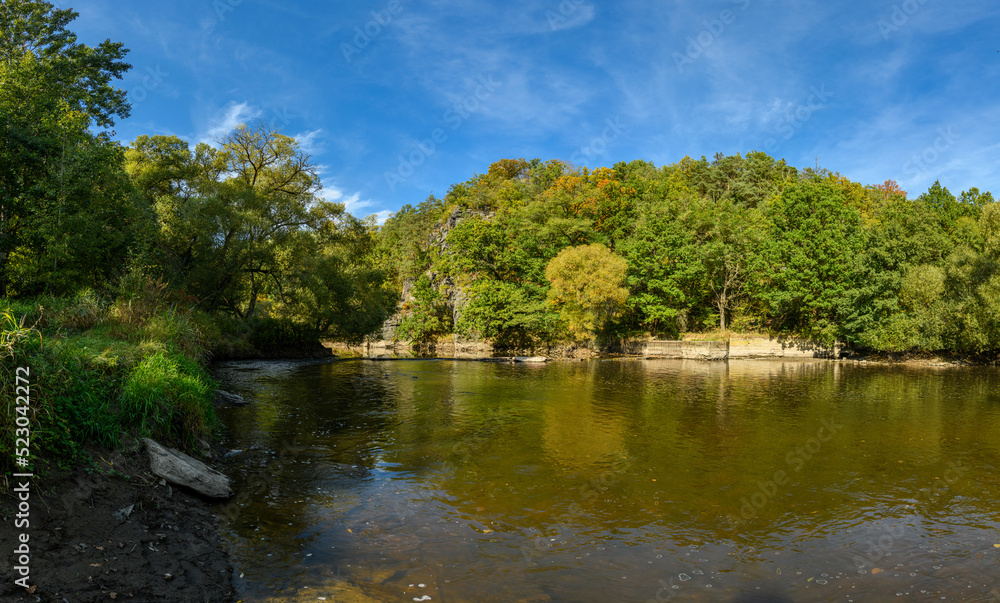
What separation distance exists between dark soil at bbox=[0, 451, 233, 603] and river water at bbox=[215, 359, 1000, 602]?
0.55 m

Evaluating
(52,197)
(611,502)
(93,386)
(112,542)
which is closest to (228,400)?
(52,197)

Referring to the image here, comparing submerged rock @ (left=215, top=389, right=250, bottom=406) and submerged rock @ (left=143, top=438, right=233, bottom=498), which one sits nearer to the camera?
submerged rock @ (left=143, top=438, right=233, bottom=498)

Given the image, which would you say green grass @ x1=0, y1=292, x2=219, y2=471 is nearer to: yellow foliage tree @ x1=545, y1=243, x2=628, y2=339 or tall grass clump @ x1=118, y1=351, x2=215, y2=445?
tall grass clump @ x1=118, y1=351, x2=215, y2=445

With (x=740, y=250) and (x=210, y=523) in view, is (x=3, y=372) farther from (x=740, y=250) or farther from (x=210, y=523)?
(x=740, y=250)

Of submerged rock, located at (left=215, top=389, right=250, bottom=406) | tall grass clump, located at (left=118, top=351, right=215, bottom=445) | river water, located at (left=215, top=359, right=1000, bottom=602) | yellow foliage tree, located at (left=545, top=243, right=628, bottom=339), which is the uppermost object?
yellow foliage tree, located at (left=545, top=243, right=628, bottom=339)

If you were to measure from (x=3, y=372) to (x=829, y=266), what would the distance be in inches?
2443

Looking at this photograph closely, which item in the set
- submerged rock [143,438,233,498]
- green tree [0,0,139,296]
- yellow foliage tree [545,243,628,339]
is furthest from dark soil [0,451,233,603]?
yellow foliage tree [545,243,628,339]

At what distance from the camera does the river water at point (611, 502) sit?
280 inches

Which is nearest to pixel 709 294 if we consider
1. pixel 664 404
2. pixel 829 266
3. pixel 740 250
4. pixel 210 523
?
pixel 740 250

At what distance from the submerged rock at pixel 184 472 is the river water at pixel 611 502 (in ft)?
1.73

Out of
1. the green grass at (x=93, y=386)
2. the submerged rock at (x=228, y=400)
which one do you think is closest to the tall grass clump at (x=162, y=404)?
the green grass at (x=93, y=386)

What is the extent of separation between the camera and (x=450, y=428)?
55.3 ft

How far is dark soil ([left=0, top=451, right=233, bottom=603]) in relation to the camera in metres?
5.37

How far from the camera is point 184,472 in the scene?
892cm
